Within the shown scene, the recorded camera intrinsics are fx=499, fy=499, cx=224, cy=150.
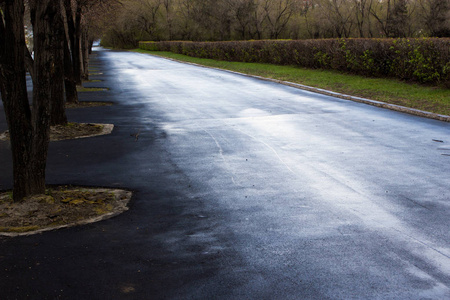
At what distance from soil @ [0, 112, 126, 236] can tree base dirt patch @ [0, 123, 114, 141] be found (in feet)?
13.4

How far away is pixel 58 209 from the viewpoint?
20.1 ft

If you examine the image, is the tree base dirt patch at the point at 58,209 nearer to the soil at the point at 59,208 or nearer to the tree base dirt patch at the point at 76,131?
the soil at the point at 59,208

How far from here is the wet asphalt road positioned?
4.26 meters

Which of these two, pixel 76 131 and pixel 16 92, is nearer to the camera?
pixel 16 92

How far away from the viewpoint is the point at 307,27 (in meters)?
66.4

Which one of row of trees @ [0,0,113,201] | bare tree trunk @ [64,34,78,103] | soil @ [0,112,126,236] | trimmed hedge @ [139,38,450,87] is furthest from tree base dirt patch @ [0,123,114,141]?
trimmed hedge @ [139,38,450,87]

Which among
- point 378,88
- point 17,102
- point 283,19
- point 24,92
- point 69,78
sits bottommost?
point 378,88

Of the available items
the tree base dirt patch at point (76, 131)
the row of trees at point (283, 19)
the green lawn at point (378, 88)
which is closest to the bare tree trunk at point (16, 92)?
the tree base dirt patch at point (76, 131)

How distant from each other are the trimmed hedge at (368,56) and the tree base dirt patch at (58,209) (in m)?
14.0

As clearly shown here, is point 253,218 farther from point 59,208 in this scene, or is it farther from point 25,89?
point 25,89

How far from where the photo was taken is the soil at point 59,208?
225 inches

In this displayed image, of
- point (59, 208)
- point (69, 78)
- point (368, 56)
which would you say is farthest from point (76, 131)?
point (368, 56)

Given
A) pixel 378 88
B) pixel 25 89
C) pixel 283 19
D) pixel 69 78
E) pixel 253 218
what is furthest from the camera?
pixel 283 19

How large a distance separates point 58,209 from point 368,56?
18944mm
